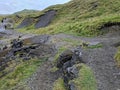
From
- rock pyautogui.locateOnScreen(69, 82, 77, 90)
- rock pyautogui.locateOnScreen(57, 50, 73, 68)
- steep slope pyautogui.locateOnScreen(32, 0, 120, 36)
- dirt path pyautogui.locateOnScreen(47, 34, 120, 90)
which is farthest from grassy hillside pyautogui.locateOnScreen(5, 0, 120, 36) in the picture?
rock pyautogui.locateOnScreen(69, 82, 77, 90)

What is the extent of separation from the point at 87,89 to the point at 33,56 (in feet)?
57.7

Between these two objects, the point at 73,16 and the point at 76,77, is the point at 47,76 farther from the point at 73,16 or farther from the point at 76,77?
the point at 73,16

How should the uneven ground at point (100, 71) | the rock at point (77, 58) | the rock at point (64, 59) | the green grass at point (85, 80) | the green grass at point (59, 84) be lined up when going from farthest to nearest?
the rock at point (64, 59), the rock at point (77, 58), the green grass at point (59, 84), the uneven ground at point (100, 71), the green grass at point (85, 80)

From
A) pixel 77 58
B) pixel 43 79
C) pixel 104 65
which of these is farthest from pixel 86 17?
pixel 104 65

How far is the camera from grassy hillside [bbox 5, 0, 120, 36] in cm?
5272

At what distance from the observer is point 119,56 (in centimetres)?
2870

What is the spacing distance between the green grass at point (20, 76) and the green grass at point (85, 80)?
6176mm

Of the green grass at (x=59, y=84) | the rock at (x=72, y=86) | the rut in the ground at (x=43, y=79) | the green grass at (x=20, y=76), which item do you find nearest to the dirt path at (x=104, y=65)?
the rock at (x=72, y=86)

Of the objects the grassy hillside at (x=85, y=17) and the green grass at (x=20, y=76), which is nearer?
the green grass at (x=20, y=76)

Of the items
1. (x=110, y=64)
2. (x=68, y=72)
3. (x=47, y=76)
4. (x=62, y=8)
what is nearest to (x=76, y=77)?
(x=68, y=72)

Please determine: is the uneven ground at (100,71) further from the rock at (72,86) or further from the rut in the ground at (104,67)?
the rock at (72,86)

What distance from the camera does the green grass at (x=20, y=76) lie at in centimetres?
3046

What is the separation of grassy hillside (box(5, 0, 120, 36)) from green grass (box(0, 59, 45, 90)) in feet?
59.0

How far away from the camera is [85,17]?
7462cm
